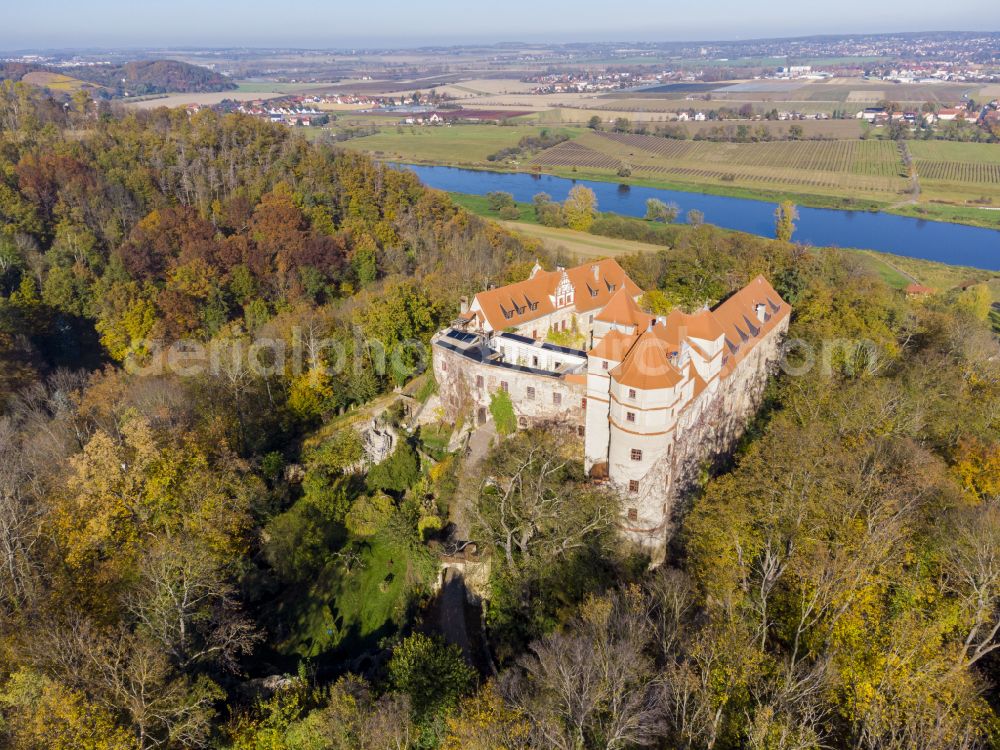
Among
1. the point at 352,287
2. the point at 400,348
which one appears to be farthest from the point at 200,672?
the point at 352,287

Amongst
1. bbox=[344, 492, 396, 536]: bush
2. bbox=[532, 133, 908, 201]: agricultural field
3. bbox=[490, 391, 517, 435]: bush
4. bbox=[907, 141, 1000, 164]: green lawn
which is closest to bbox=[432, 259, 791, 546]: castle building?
bbox=[490, 391, 517, 435]: bush

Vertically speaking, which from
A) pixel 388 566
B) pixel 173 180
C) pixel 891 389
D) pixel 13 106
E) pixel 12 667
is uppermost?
pixel 13 106

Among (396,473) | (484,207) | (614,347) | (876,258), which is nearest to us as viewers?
(614,347)

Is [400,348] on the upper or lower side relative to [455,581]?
upper

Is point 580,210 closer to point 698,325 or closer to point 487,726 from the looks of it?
point 698,325

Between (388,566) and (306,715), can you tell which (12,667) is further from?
(388,566)

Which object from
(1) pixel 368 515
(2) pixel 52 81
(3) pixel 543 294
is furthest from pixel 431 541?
(2) pixel 52 81
